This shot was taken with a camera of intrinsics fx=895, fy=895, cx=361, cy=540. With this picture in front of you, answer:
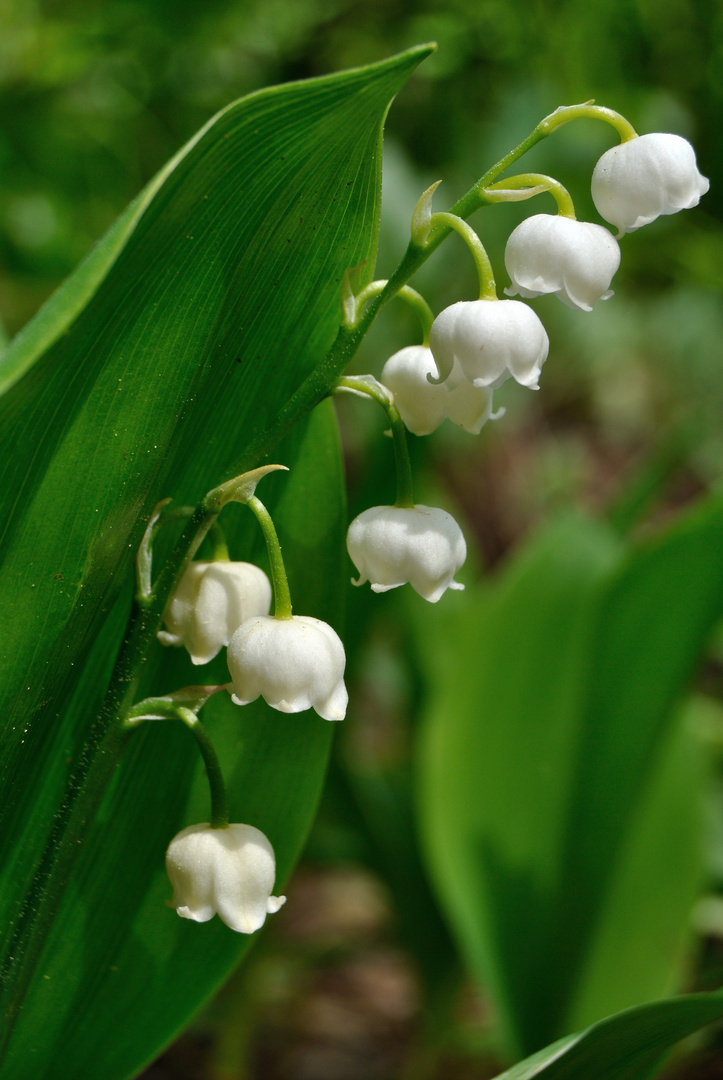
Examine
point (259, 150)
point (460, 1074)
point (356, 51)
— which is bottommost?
point (460, 1074)

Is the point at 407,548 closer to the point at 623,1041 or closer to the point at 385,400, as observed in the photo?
the point at 385,400

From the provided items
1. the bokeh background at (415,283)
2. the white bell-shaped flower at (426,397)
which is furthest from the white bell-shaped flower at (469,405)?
the bokeh background at (415,283)

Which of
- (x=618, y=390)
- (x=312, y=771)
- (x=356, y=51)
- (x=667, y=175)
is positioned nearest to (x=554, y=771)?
(x=312, y=771)

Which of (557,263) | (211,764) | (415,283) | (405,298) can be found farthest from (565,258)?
(415,283)

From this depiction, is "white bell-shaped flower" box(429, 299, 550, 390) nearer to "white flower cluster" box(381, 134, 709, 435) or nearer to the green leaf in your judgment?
"white flower cluster" box(381, 134, 709, 435)

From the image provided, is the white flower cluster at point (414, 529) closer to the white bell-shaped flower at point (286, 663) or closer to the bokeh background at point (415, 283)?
the white bell-shaped flower at point (286, 663)

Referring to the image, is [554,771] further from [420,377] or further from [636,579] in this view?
[420,377]
